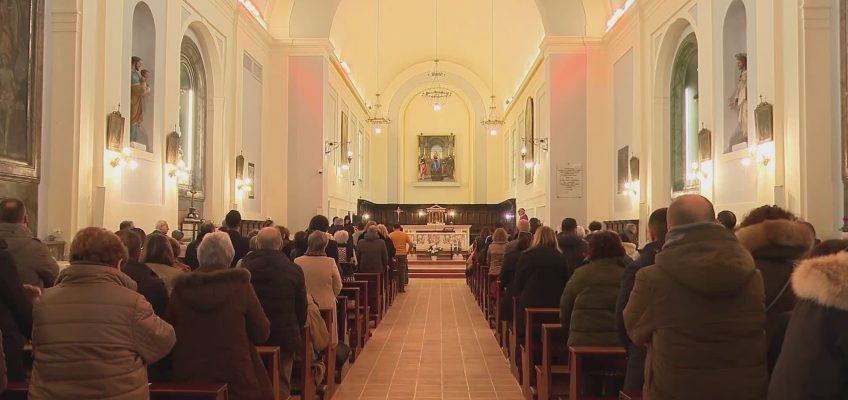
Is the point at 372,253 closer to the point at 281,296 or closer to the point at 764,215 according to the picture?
the point at 281,296

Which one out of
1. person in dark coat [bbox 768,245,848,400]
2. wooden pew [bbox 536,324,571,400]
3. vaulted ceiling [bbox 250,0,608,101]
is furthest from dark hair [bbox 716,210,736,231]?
vaulted ceiling [bbox 250,0,608,101]

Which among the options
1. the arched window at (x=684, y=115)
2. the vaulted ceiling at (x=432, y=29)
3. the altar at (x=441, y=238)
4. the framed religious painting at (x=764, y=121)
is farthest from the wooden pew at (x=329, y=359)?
the altar at (x=441, y=238)

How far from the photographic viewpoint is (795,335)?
2295 millimetres

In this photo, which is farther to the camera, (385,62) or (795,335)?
(385,62)

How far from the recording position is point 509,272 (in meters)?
8.16

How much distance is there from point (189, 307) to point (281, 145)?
16.0 meters

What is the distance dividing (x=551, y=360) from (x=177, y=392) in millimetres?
3355

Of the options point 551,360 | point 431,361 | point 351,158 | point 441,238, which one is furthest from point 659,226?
point 351,158

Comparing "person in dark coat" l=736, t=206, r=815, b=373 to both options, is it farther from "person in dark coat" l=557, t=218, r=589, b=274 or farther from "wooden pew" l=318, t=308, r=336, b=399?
"person in dark coat" l=557, t=218, r=589, b=274

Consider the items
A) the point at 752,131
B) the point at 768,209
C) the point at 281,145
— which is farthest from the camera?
the point at 281,145

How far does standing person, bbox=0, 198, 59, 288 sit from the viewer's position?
15.8 feet

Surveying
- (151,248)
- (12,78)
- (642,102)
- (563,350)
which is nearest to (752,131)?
(642,102)

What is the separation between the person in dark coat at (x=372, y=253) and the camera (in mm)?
11953

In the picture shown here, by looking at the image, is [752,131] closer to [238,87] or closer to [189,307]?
[189,307]
